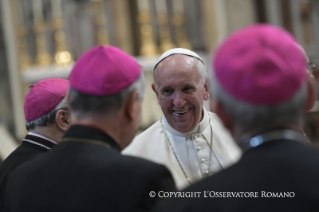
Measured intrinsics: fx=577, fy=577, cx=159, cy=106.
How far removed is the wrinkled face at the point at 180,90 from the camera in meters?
3.62

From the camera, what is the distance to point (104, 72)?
221 cm

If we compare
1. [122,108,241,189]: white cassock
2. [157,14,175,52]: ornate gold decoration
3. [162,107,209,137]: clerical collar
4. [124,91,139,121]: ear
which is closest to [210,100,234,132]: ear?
[124,91,139,121]: ear

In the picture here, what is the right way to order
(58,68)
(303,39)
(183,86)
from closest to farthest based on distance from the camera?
(183,86) < (58,68) < (303,39)

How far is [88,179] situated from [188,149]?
1.69 m

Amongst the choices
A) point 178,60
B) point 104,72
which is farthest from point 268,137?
point 178,60

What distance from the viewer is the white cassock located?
3.57 metres

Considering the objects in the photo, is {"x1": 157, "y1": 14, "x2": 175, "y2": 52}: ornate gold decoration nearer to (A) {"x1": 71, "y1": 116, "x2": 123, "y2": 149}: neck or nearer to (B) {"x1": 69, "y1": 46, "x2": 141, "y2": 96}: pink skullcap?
(B) {"x1": 69, "y1": 46, "x2": 141, "y2": 96}: pink skullcap

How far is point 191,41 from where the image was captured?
8.99m

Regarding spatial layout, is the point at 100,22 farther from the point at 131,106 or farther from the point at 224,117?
the point at 224,117

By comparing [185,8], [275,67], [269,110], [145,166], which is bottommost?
[185,8]

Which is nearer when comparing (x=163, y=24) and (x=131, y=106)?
(x=131, y=106)

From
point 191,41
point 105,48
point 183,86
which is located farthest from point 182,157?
point 191,41

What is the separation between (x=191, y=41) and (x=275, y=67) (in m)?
7.30

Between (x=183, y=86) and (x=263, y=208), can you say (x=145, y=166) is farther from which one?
(x=183, y=86)
